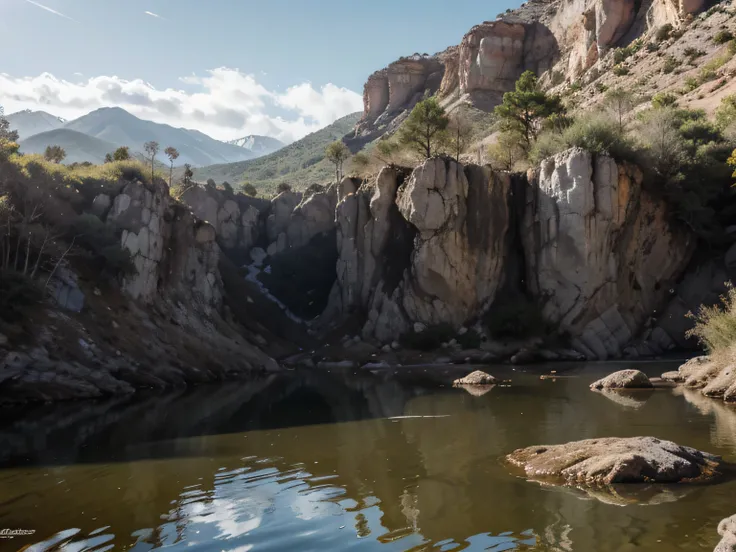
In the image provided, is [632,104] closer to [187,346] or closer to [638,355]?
[638,355]

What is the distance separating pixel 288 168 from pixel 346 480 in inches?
4911

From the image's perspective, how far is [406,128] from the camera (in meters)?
55.5

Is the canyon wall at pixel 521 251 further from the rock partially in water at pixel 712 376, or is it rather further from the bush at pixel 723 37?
the bush at pixel 723 37

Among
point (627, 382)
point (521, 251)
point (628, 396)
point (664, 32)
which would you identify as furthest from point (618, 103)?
point (628, 396)

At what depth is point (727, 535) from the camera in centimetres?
679

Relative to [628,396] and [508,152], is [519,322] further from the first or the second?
[628,396]

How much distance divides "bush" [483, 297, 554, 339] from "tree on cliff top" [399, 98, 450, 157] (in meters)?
16.4

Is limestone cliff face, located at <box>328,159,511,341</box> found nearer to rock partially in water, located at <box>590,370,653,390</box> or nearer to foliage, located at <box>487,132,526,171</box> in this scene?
foliage, located at <box>487,132,526,171</box>

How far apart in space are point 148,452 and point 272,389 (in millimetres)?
15922

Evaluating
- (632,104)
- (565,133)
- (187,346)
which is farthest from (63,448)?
(632,104)

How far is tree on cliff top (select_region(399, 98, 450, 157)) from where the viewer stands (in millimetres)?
53656

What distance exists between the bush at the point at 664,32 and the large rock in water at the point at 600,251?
43120mm

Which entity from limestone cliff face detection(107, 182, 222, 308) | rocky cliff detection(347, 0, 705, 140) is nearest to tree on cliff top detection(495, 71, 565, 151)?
limestone cliff face detection(107, 182, 222, 308)

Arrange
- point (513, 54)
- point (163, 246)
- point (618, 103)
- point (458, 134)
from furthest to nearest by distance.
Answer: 1. point (513, 54)
2. point (618, 103)
3. point (458, 134)
4. point (163, 246)
